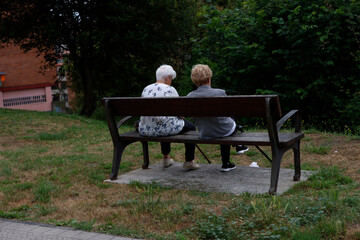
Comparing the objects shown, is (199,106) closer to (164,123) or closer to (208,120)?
(208,120)

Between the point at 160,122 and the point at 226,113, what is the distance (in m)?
1.22

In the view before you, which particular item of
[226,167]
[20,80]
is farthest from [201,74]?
[20,80]

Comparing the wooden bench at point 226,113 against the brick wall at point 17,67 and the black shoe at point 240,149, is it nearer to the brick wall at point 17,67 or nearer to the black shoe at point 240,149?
the black shoe at point 240,149

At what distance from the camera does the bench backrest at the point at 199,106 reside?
496 cm

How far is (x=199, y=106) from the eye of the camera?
5.40 meters

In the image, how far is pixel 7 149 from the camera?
9.42 metres

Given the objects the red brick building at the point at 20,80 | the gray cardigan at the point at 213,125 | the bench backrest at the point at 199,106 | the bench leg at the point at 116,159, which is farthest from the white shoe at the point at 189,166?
the red brick building at the point at 20,80

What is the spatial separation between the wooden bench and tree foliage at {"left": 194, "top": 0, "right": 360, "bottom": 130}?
573 cm

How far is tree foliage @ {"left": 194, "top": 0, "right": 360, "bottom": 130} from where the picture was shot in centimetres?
1099

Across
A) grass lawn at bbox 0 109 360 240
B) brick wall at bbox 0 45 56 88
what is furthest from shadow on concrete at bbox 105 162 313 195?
brick wall at bbox 0 45 56 88

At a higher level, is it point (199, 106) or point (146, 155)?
point (199, 106)

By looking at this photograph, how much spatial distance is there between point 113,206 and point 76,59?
15.3 meters

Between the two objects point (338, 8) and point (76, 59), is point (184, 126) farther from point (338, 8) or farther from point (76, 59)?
point (76, 59)

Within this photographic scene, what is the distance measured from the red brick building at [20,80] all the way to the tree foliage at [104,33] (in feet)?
70.2
